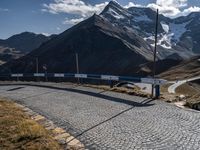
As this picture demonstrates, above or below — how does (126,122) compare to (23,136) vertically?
above

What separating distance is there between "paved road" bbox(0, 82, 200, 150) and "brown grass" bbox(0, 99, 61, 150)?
1.26 metres

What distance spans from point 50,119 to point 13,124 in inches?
88.4

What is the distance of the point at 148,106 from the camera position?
18.6 metres

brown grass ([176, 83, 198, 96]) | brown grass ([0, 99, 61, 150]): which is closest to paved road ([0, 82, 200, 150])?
brown grass ([0, 99, 61, 150])

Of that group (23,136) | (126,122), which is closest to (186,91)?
(126,122)

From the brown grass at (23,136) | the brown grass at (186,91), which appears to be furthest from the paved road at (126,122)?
the brown grass at (186,91)

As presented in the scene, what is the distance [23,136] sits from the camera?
463 inches

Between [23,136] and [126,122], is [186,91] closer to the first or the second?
[126,122]

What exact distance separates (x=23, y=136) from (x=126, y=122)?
469cm

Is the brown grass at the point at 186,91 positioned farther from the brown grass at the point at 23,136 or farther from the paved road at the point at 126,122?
the brown grass at the point at 23,136

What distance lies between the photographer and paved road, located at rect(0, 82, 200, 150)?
1098 centimetres

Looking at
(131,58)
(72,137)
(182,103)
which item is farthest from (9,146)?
(131,58)

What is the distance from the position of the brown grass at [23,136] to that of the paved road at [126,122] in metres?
1.26

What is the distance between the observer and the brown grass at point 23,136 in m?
10.6
